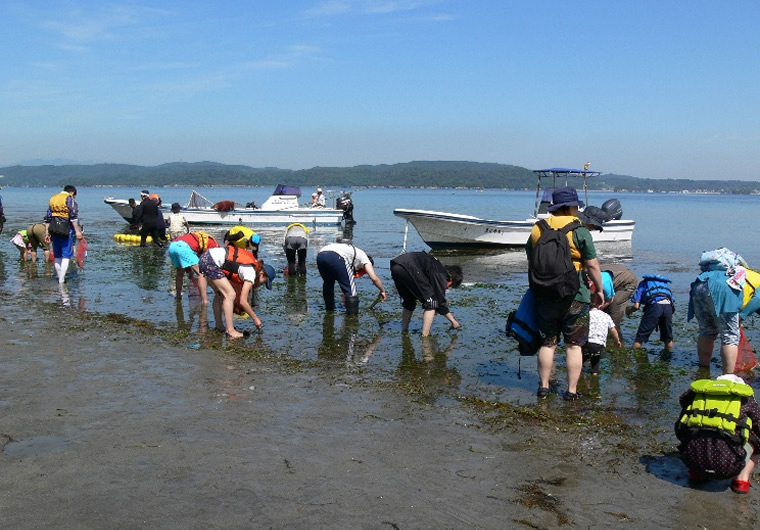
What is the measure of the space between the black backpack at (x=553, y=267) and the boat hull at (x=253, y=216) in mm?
29269

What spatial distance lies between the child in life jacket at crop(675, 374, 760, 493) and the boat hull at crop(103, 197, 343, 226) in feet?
102

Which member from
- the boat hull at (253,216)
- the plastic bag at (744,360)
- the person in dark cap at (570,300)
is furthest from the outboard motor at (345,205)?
the person in dark cap at (570,300)

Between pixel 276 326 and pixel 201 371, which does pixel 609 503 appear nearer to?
pixel 201 371

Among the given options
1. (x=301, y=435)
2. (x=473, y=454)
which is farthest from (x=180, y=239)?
(x=473, y=454)

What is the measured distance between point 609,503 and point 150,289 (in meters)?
10.6

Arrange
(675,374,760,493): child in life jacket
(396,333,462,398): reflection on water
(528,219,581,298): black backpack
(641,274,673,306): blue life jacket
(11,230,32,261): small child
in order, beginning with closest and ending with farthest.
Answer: (675,374,760,493): child in life jacket < (528,219,581,298): black backpack < (396,333,462,398): reflection on water < (641,274,673,306): blue life jacket < (11,230,32,261): small child

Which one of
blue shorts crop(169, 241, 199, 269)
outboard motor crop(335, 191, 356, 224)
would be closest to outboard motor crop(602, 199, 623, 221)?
outboard motor crop(335, 191, 356, 224)

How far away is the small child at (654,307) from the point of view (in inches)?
353

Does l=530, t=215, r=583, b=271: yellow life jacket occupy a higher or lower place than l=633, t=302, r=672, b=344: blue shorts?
higher

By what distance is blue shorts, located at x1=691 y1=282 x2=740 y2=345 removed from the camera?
7.32 metres

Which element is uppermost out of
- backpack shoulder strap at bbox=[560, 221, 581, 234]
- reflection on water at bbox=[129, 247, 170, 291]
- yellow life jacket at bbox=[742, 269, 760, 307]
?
backpack shoulder strap at bbox=[560, 221, 581, 234]

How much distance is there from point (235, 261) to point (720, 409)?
608 cm

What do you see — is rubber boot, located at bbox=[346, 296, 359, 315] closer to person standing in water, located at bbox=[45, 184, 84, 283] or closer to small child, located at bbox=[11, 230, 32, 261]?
person standing in water, located at bbox=[45, 184, 84, 283]

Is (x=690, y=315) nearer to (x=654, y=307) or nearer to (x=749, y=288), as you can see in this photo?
(x=749, y=288)
